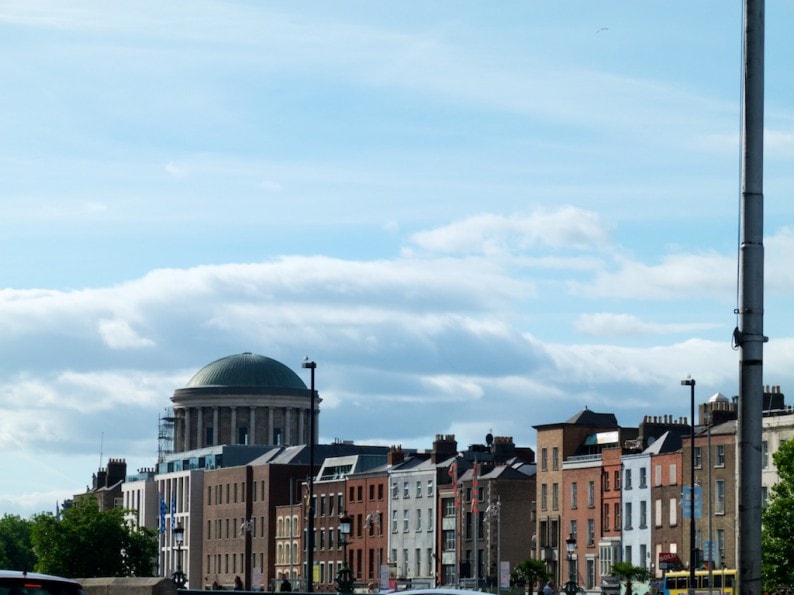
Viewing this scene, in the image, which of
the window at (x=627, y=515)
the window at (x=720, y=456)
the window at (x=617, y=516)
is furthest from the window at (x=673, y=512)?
the window at (x=617, y=516)

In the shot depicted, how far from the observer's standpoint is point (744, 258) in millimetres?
19906

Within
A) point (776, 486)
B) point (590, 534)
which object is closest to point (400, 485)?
point (590, 534)

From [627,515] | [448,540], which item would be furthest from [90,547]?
[627,515]

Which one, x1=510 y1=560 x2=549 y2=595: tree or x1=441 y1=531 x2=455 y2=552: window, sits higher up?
x1=441 y1=531 x2=455 y2=552: window

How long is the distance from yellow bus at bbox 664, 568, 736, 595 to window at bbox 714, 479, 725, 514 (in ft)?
22.1

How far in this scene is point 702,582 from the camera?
349ft

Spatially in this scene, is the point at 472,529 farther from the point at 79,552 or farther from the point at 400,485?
the point at 79,552

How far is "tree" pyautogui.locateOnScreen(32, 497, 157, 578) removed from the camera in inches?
6245

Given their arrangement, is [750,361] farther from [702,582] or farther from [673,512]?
[673,512]

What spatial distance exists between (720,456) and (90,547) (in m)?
66.3

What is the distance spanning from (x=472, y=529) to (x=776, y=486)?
51.7 meters

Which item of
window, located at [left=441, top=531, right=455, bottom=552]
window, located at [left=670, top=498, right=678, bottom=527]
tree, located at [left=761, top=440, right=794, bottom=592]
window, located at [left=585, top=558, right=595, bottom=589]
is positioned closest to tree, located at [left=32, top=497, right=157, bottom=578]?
window, located at [left=441, top=531, right=455, bottom=552]

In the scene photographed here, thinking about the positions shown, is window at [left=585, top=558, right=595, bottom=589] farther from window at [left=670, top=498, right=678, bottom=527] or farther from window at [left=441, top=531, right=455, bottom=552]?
window at [left=441, top=531, right=455, bottom=552]

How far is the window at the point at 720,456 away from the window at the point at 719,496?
1029 millimetres
